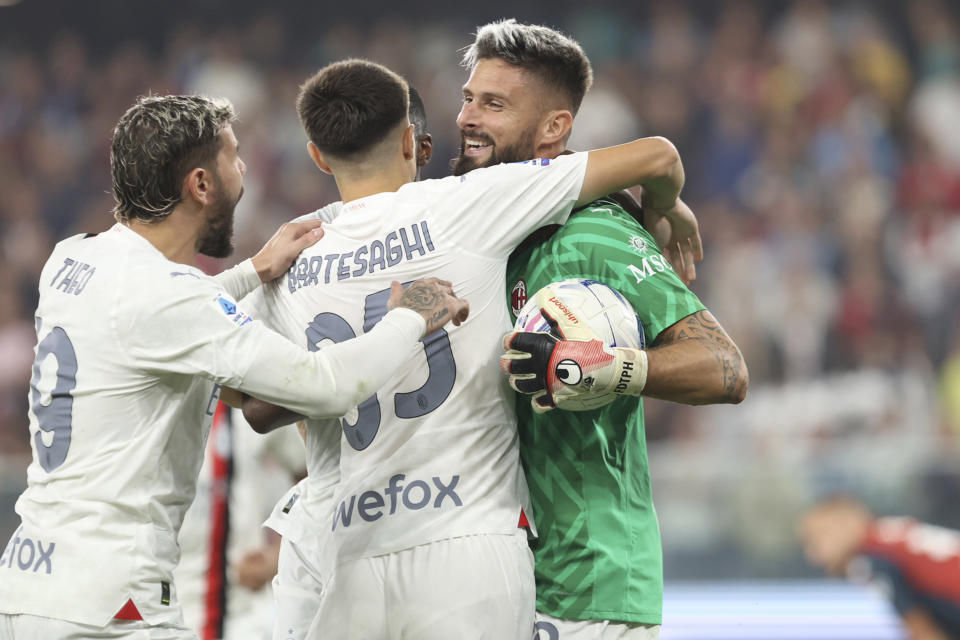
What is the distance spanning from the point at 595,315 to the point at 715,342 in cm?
32

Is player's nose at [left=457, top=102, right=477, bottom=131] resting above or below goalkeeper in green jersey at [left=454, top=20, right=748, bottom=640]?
above

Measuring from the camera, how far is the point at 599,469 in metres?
3.08

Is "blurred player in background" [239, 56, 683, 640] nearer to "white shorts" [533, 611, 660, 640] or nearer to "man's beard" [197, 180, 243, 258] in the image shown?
"white shorts" [533, 611, 660, 640]

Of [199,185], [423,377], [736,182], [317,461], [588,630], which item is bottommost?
[588,630]

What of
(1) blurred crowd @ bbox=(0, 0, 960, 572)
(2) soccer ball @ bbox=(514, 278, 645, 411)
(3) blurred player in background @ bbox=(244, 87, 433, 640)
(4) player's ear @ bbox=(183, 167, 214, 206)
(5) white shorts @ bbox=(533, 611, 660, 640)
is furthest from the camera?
(1) blurred crowd @ bbox=(0, 0, 960, 572)

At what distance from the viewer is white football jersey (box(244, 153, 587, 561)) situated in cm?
296

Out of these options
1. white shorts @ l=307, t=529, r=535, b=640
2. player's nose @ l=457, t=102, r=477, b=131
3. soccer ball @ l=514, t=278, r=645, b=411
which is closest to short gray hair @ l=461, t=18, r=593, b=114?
player's nose @ l=457, t=102, r=477, b=131

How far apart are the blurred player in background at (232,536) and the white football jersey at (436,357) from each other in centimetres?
203

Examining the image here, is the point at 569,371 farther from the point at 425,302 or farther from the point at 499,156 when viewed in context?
the point at 499,156

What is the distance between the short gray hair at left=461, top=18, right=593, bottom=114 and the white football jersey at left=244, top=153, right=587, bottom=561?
529 mm

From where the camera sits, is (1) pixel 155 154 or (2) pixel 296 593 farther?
(2) pixel 296 593

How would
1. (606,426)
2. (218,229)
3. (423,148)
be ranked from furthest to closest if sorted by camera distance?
(423,148) → (218,229) → (606,426)

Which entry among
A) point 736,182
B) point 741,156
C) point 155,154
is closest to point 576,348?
point 155,154

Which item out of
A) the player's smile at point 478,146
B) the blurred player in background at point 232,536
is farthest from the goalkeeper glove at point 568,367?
the blurred player in background at point 232,536
